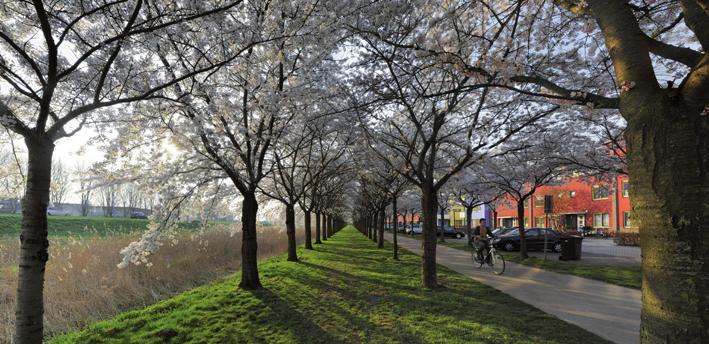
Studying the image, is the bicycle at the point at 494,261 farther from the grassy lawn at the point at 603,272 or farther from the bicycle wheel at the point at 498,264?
the grassy lawn at the point at 603,272

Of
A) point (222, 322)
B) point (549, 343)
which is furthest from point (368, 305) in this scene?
point (549, 343)

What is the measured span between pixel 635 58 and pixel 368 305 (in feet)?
20.5

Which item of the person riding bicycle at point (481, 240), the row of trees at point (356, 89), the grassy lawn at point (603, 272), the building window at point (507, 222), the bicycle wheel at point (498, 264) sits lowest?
the building window at point (507, 222)

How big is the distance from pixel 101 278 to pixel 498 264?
1181cm

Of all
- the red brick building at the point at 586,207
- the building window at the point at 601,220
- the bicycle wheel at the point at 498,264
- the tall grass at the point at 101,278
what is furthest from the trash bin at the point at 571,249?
the building window at the point at 601,220

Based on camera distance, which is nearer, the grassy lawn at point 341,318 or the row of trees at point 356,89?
the row of trees at point 356,89

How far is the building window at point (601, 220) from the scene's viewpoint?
44006 millimetres

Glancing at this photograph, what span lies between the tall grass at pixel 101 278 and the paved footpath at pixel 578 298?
350 inches

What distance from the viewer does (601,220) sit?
148ft

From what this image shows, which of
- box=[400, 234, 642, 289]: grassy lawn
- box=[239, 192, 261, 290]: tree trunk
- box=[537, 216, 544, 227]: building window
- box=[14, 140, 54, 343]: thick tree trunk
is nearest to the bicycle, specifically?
box=[400, 234, 642, 289]: grassy lawn

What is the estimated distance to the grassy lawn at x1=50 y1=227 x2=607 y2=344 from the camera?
5.63 metres

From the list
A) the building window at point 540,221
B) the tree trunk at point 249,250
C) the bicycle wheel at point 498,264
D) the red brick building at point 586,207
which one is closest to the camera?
the tree trunk at point 249,250

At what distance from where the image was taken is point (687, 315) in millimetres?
2518

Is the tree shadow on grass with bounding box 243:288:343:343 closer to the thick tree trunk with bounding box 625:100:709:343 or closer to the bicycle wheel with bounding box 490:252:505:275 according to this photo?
the thick tree trunk with bounding box 625:100:709:343
